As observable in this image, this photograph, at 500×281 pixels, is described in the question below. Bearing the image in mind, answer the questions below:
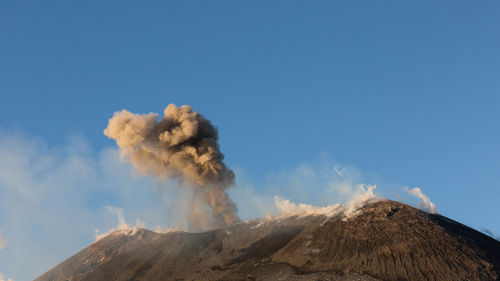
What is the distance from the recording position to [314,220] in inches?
4318

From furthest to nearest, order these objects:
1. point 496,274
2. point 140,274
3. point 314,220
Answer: point 314,220
point 140,274
point 496,274

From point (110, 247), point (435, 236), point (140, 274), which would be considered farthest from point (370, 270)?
point (110, 247)

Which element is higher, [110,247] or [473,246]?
[110,247]

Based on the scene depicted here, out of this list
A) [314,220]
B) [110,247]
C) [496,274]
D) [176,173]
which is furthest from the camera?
[176,173]

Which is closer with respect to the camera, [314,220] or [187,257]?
[187,257]

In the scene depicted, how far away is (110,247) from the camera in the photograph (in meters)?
119

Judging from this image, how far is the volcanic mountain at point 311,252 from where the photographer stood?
79625 millimetres

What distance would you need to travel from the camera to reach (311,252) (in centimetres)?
9106

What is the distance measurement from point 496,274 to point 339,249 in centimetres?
2672

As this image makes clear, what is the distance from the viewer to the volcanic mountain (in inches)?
3135

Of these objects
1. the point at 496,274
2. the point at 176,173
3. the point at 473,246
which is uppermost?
the point at 176,173

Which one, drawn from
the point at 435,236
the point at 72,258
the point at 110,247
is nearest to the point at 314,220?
the point at 435,236

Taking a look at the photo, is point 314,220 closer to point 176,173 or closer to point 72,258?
point 176,173

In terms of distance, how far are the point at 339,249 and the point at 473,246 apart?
79.3 feet
